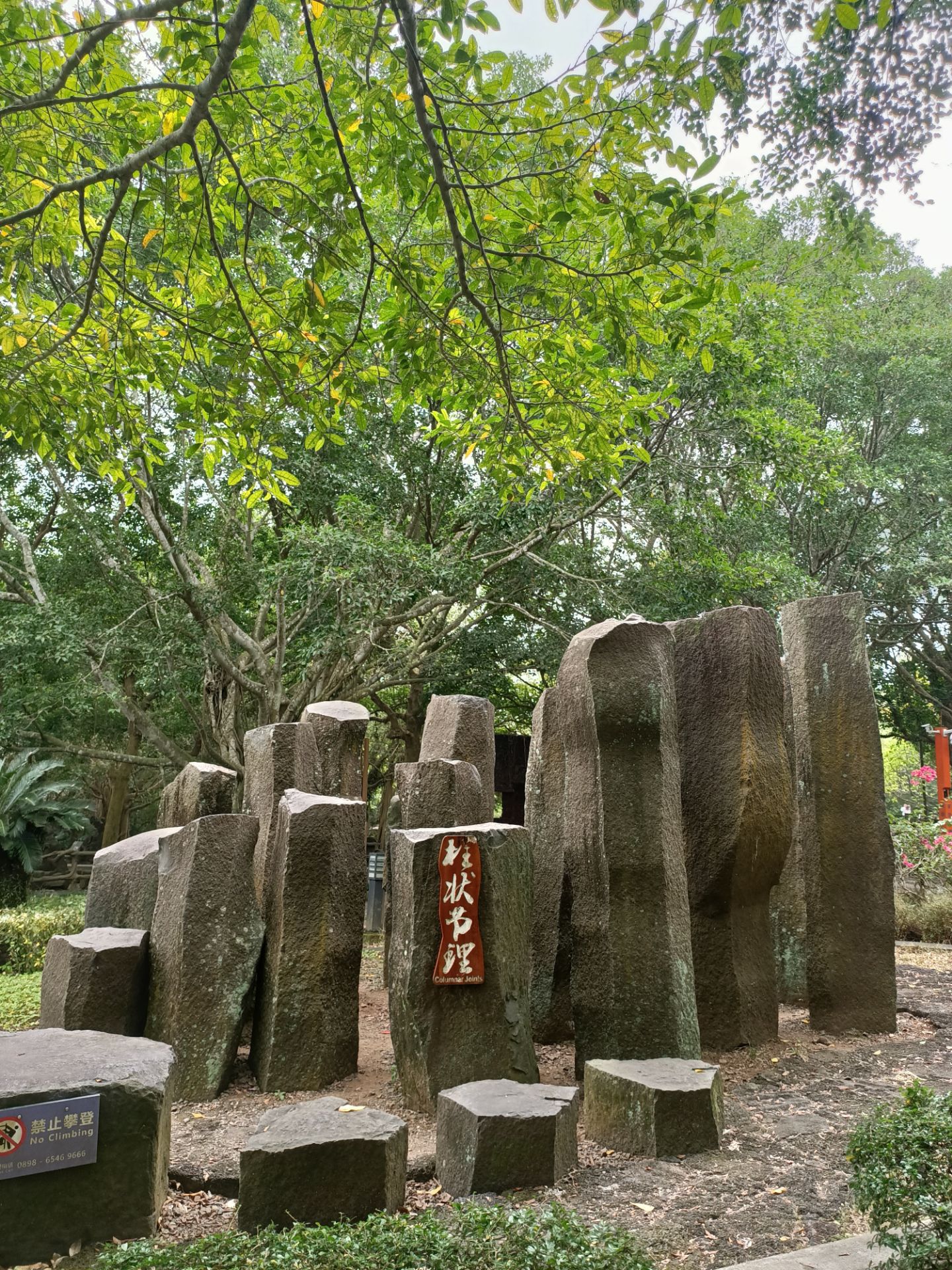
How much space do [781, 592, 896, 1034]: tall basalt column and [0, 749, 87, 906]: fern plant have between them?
910 cm

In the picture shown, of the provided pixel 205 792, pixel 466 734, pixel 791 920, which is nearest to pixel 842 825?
pixel 791 920

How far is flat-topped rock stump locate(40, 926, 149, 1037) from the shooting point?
4.96 m

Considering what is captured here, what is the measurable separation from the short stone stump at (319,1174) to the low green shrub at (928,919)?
7.96m

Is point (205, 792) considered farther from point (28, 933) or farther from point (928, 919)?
point (928, 919)

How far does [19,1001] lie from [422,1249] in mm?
5784

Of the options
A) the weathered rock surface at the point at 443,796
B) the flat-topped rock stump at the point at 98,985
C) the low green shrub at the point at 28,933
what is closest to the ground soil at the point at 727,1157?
the flat-topped rock stump at the point at 98,985

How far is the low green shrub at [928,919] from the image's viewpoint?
985 centimetres

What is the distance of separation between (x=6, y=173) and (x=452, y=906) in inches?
165

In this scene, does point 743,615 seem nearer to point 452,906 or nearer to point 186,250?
point 452,906

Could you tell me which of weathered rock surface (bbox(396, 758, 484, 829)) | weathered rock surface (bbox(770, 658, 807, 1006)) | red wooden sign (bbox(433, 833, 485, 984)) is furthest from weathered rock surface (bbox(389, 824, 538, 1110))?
weathered rock surface (bbox(770, 658, 807, 1006))

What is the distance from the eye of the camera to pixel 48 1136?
9.95ft

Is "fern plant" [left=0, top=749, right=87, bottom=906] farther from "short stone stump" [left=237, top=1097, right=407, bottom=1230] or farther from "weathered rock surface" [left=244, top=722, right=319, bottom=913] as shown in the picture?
"short stone stump" [left=237, top=1097, right=407, bottom=1230]

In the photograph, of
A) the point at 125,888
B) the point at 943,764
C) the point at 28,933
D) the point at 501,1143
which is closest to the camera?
the point at 501,1143

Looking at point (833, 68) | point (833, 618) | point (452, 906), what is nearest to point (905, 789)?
point (833, 618)
